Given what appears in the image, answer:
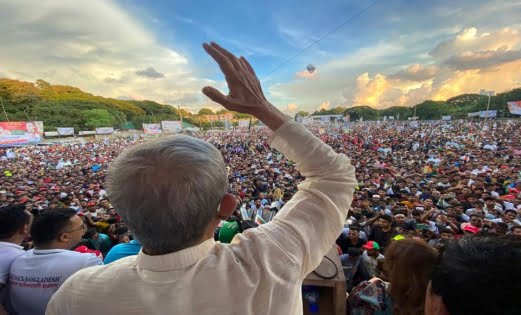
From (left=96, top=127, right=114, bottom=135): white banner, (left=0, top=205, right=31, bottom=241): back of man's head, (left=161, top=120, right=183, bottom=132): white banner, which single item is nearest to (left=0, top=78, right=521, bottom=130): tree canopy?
(left=161, top=120, right=183, bottom=132): white banner

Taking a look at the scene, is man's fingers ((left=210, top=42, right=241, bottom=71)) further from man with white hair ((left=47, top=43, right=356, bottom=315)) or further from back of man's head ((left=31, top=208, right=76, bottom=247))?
back of man's head ((left=31, top=208, right=76, bottom=247))

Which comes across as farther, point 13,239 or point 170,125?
point 170,125

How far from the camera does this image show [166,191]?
641 millimetres

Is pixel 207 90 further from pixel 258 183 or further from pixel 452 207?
pixel 258 183

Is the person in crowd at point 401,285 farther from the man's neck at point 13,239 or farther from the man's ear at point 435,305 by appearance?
the man's neck at point 13,239

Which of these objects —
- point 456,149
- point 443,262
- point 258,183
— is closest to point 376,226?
point 443,262

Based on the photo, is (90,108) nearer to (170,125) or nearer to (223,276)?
(170,125)

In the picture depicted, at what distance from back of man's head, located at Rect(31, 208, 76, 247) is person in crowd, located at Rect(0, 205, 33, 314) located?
17 centimetres

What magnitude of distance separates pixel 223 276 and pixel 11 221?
2.35 meters

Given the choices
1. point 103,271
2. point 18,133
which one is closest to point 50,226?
point 103,271

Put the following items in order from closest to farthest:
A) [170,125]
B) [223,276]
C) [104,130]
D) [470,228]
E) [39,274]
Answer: [223,276]
[39,274]
[470,228]
[170,125]
[104,130]

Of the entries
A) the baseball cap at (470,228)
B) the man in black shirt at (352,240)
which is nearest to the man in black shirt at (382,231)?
the man in black shirt at (352,240)

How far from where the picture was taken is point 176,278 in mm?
628

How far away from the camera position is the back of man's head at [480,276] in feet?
2.32
